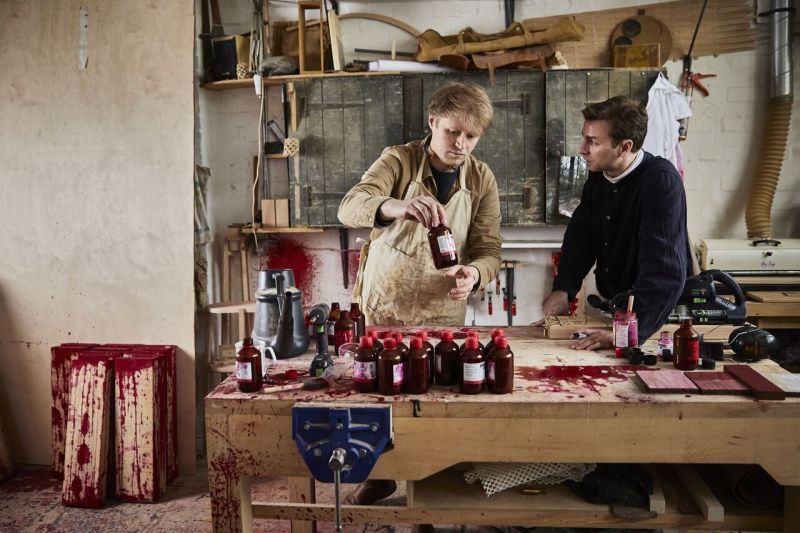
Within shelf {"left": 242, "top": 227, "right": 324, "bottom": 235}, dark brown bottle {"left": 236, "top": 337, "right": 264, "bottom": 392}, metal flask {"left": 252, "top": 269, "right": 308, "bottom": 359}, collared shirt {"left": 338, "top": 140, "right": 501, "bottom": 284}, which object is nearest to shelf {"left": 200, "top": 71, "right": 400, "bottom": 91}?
shelf {"left": 242, "top": 227, "right": 324, "bottom": 235}

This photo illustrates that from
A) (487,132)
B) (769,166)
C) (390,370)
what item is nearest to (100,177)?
(487,132)

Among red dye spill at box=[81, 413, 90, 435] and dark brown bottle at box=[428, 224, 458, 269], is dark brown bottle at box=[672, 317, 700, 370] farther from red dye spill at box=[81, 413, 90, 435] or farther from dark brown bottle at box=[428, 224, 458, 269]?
red dye spill at box=[81, 413, 90, 435]

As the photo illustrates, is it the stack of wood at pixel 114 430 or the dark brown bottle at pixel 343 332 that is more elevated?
the dark brown bottle at pixel 343 332

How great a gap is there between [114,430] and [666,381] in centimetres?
280

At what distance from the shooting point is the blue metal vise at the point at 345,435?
70.3 inches

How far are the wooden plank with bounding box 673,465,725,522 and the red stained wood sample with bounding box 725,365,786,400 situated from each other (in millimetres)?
361

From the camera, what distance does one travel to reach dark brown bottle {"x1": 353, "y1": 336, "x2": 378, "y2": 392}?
6.19ft

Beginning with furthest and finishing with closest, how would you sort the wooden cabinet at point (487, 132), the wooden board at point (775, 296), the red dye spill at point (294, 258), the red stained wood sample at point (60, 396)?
the red dye spill at point (294, 258) < the wooden cabinet at point (487, 132) < the wooden board at point (775, 296) < the red stained wood sample at point (60, 396)

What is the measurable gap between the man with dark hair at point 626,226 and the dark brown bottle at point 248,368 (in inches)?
45.6

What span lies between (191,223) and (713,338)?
8.68 feet

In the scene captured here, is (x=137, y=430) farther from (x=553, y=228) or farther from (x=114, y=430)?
(x=553, y=228)

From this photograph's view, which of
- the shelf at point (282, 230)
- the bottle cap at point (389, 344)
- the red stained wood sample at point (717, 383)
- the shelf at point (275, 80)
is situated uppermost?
the shelf at point (275, 80)

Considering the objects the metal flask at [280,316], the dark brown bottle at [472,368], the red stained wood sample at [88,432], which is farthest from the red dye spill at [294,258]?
the dark brown bottle at [472,368]

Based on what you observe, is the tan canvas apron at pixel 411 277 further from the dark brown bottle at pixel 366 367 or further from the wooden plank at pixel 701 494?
the wooden plank at pixel 701 494
